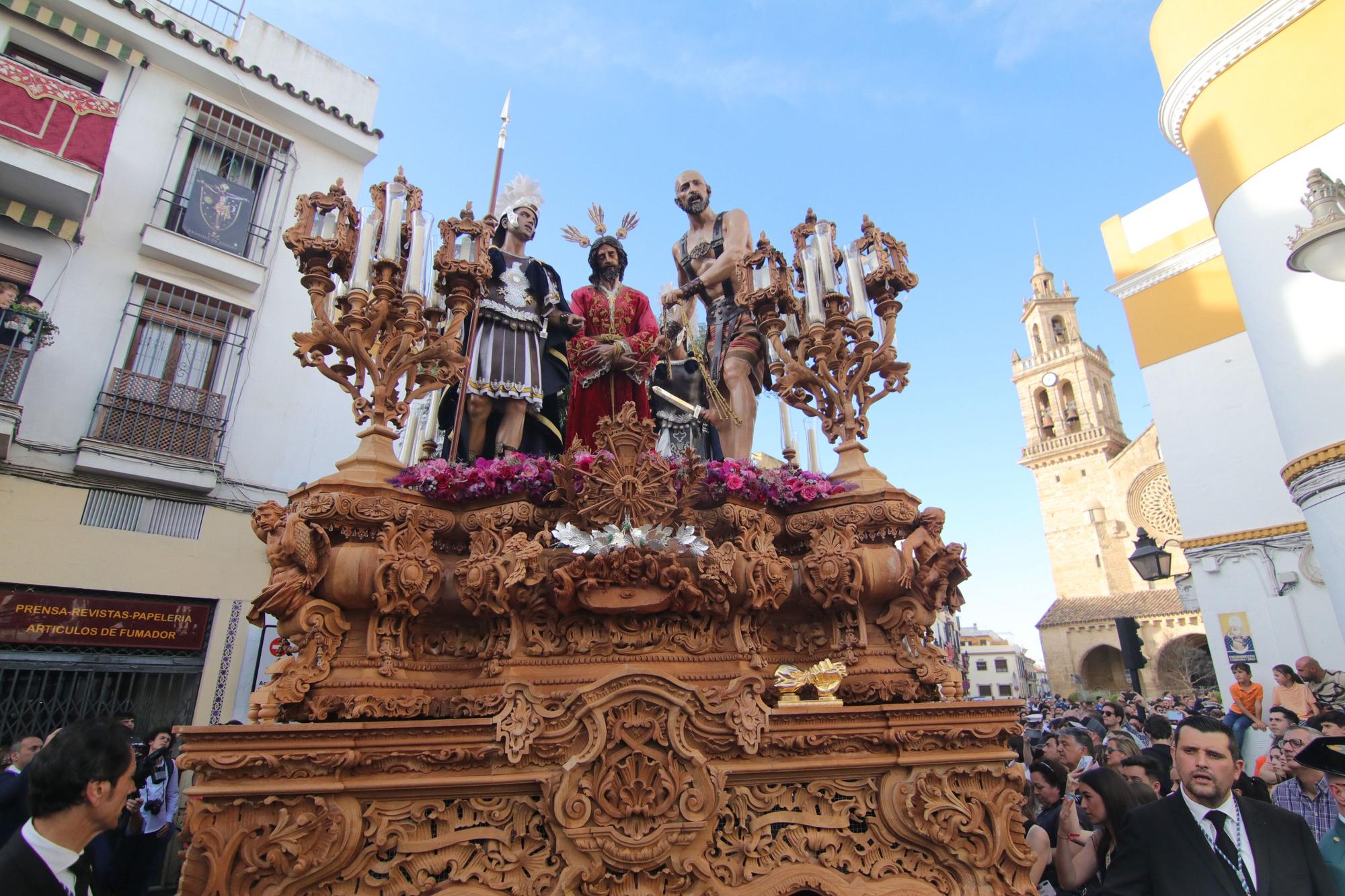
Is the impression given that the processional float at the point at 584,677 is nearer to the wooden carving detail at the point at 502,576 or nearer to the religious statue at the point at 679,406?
the wooden carving detail at the point at 502,576

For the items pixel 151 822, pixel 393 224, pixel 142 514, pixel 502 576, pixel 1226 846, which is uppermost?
pixel 393 224

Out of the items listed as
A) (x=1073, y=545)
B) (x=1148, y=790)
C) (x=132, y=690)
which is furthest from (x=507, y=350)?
(x=1073, y=545)

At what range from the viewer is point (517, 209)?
22.1 feet

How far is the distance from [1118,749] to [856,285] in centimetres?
410

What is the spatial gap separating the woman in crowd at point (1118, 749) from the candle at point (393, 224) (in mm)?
6184

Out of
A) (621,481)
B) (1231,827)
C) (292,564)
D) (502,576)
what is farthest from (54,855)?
(1231,827)

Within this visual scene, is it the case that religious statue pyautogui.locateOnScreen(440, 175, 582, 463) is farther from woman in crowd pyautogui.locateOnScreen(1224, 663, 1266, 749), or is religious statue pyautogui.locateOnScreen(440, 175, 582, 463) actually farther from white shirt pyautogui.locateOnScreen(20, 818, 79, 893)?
woman in crowd pyautogui.locateOnScreen(1224, 663, 1266, 749)

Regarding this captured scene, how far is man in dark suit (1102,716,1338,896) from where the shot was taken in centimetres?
283

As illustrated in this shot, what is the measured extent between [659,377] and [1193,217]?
65.7 ft

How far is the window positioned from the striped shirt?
16.8 metres

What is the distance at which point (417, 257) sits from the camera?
4980 millimetres

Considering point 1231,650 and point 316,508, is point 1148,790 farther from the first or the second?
point 1231,650

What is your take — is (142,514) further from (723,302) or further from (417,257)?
(723,302)

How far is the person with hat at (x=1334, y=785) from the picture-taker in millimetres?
3195
